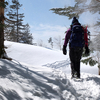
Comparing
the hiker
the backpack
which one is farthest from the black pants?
the backpack

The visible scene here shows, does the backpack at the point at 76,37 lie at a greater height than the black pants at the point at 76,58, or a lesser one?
greater

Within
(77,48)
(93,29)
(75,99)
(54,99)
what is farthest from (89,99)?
(93,29)

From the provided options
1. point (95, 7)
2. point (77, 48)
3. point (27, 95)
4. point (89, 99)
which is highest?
point (95, 7)

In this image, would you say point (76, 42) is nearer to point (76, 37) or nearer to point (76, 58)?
point (76, 37)

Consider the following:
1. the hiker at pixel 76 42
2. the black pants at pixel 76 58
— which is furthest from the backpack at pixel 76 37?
the black pants at pixel 76 58

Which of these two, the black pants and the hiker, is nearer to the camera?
the hiker

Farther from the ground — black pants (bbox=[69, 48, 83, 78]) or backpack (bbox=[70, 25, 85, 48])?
backpack (bbox=[70, 25, 85, 48])

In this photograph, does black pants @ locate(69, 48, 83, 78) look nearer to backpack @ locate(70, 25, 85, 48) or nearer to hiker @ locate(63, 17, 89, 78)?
hiker @ locate(63, 17, 89, 78)

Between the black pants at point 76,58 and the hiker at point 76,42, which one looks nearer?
the hiker at point 76,42

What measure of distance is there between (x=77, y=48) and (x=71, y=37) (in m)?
0.43

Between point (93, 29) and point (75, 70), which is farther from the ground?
point (93, 29)

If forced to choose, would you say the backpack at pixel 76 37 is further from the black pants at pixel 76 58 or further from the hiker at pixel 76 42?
the black pants at pixel 76 58

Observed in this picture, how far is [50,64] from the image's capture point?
13617 mm

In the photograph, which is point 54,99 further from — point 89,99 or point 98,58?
point 98,58
